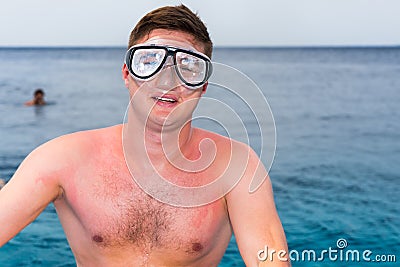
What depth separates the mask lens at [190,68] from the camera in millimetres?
2188

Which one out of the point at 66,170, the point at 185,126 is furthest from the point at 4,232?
the point at 185,126

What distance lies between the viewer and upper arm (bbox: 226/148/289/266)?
210 cm

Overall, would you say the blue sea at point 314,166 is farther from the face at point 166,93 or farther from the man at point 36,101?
the face at point 166,93

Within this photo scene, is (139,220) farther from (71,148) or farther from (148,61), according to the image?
(148,61)

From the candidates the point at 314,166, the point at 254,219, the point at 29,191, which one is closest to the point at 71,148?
the point at 29,191

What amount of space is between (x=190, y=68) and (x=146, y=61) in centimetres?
15

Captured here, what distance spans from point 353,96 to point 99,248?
43.6 ft

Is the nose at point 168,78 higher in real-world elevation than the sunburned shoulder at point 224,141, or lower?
higher

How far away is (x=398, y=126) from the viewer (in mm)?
10070

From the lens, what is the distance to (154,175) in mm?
2391

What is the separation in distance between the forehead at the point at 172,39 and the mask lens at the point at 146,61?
5 cm

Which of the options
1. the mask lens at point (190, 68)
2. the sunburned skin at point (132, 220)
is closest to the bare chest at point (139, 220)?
the sunburned skin at point (132, 220)

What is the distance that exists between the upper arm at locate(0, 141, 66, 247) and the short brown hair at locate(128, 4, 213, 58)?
53cm

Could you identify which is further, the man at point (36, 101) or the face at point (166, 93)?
the man at point (36, 101)
